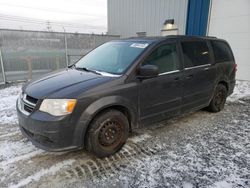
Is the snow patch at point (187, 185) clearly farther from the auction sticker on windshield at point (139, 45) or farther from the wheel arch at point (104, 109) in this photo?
the auction sticker on windshield at point (139, 45)

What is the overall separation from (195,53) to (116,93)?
2037 mm

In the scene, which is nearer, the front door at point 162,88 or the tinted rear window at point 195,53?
the front door at point 162,88

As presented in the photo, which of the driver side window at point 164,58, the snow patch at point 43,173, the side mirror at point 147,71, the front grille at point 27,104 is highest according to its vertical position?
the driver side window at point 164,58

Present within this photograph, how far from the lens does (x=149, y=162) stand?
284 cm

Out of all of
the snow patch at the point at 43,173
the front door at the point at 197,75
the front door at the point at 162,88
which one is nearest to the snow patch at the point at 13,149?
the snow patch at the point at 43,173

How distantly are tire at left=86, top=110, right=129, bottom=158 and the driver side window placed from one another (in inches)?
37.9

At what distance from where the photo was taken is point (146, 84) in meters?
3.08

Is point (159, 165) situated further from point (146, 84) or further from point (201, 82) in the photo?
point (201, 82)

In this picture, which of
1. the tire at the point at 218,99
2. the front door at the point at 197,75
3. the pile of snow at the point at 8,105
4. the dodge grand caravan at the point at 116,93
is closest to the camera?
the dodge grand caravan at the point at 116,93

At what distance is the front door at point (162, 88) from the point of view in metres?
3.13

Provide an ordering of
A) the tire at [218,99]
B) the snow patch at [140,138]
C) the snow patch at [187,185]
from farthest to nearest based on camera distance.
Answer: the tire at [218,99] < the snow patch at [140,138] < the snow patch at [187,185]

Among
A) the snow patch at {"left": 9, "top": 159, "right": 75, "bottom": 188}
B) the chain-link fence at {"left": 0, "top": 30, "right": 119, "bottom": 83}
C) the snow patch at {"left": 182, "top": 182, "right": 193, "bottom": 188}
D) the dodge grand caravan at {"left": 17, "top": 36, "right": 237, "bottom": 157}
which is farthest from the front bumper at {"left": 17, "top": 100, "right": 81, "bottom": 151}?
the chain-link fence at {"left": 0, "top": 30, "right": 119, "bottom": 83}

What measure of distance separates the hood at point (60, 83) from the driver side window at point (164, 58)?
883 millimetres

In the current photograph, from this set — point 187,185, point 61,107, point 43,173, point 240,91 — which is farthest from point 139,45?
point 240,91
